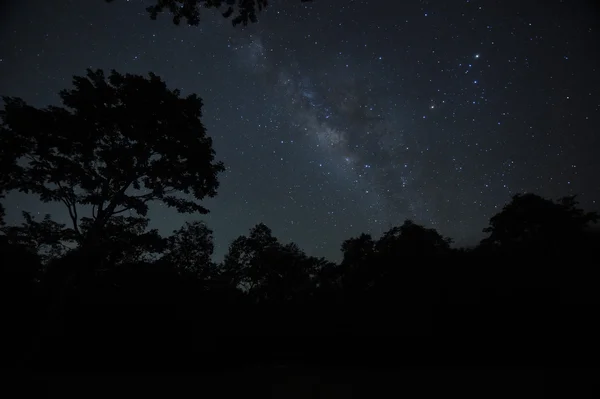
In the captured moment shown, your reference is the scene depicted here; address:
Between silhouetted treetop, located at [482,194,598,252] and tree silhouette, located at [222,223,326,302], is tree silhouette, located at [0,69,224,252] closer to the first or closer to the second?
tree silhouette, located at [222,223,326,302]

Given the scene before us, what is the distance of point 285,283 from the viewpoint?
110ft

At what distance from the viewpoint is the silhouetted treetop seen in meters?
25.5

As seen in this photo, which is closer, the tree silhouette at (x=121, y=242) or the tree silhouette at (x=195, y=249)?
the tree silhouette at (x=121, y=242)

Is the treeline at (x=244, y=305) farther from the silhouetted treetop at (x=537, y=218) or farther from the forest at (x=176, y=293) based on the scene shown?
the silhouetted treetop at (x=537, y=218)

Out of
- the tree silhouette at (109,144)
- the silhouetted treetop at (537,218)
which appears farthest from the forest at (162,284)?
the silhouetted treetop at (537,218)

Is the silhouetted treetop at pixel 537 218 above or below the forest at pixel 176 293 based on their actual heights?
above

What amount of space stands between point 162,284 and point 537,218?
36.3 metres

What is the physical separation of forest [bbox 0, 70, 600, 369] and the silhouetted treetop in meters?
17.4

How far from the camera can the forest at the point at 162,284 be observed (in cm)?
943

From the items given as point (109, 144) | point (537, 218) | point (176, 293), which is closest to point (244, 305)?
point (176, 293)

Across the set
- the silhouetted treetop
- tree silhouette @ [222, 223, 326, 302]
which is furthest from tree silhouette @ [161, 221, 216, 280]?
the silhouetted treetop

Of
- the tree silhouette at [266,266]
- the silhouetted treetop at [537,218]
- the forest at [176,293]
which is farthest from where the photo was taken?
the tree silhouette at [266,266]

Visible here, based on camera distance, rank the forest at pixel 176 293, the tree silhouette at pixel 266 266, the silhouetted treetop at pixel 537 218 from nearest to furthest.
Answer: the forest at pixel 176 293, the silhouetted treetop at pixel 537 218, the tree silhouette at pixel 266 266

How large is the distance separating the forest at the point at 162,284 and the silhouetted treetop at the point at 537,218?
17426 mm
